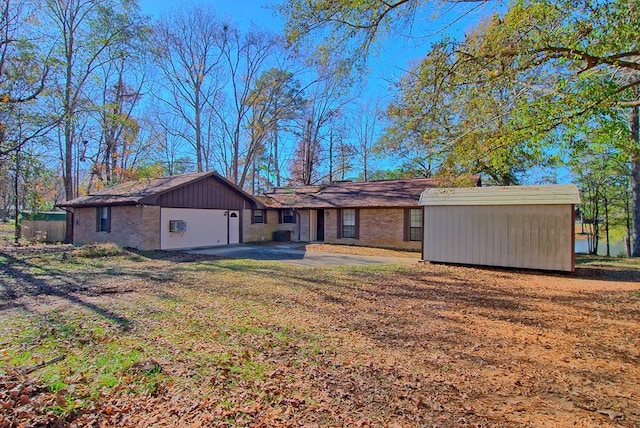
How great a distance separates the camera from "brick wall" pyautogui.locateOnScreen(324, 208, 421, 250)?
17.1 m

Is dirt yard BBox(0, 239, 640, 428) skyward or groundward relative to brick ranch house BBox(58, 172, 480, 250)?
groundward

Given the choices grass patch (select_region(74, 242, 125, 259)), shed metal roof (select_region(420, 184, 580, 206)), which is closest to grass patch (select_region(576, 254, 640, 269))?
shed metal roof (select_region(420, 184, 580, 206))

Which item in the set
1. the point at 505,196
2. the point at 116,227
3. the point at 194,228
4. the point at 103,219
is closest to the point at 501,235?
the point at 505,196

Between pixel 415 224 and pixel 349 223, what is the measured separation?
3.64 metres

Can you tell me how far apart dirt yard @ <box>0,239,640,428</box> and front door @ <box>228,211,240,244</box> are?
434 inches

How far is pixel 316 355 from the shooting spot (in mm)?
4062

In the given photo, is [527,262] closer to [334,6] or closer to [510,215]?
[510,215]

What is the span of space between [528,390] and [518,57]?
16.0ft

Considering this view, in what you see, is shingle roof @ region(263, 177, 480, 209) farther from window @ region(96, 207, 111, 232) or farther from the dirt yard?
the dirt yard

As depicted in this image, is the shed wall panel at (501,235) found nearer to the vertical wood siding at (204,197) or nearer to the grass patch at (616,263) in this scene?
the grass patch at (616,263)

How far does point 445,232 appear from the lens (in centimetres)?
1203

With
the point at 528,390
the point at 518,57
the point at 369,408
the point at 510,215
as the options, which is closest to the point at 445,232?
the point at 510,215

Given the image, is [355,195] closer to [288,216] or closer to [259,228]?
[288,216]

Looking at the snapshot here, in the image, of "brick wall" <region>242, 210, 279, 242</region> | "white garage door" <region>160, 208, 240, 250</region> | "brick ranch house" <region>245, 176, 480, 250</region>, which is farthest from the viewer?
"brick wall" <region>242, 210, 279, 242</region>
